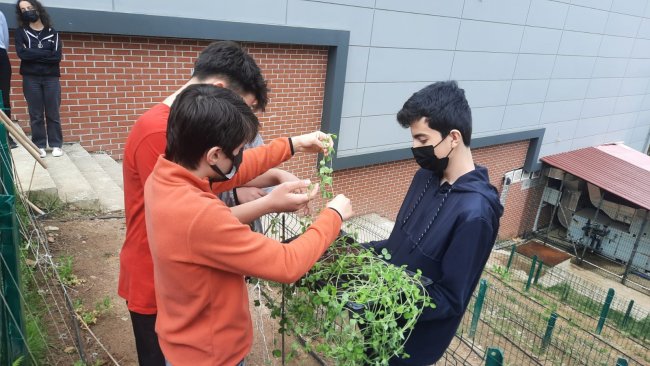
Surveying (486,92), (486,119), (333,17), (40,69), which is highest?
(333,17)

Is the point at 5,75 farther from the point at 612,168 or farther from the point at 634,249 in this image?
the point at 612,168

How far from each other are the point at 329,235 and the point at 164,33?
16.7 feet

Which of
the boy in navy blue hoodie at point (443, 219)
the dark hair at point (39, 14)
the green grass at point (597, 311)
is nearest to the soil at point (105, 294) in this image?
the boy in navy blue hoodie at point (443, 219)

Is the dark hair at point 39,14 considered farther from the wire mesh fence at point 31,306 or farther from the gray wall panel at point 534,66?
the gray wall panel at point 534,66

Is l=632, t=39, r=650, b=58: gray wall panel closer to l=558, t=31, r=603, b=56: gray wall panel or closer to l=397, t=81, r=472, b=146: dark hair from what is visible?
l=558, t=31, r=603, b=56: gray wall panel

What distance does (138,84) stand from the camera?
579 centimetres

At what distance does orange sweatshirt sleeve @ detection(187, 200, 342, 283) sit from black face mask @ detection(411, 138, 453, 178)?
995 mm

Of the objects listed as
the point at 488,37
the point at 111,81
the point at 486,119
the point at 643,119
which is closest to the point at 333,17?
the point at 111,81

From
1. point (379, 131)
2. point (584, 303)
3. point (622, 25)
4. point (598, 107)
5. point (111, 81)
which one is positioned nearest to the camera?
point (111, 81)

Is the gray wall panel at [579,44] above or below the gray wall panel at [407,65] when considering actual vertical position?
above

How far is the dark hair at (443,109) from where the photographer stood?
2061 mm

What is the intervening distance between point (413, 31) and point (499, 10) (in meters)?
2.71

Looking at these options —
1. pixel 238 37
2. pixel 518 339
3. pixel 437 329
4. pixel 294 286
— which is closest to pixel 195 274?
pixel 294 286

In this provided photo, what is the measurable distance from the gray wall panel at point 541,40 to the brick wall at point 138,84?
5941 millimetres
